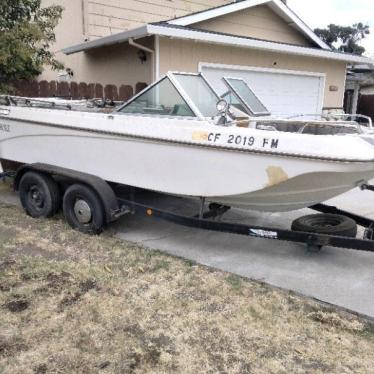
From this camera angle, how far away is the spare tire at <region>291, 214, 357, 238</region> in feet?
15.2

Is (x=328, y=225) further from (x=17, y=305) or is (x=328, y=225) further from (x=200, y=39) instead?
(x=200, y=39)

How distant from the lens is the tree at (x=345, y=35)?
5494cm

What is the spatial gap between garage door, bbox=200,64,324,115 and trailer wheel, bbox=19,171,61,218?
19.1 feet

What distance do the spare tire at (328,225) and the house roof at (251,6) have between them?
629 cm

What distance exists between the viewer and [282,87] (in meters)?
12.8

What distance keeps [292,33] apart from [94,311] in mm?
12401

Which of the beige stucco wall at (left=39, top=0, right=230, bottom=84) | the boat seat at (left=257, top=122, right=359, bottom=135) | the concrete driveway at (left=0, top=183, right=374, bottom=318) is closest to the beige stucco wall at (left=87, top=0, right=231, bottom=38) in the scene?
the beige stucco wall at (left=39, top=0, right=230, bottom=84)

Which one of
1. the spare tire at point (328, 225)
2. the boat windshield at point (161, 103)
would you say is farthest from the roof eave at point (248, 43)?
the spare tire at point (328, 225)

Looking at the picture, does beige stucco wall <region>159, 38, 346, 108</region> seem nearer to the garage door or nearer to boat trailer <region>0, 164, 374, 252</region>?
the garage door

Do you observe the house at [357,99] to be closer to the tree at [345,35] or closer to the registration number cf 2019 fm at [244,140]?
the registration number cf 2019 fm at [244,140]

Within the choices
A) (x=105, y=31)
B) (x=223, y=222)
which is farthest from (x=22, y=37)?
(x=223, y=222)

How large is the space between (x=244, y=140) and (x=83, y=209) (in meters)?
2.30

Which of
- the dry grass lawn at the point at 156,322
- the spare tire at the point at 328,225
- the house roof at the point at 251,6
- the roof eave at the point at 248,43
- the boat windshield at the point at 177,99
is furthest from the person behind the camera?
the house roof at the point at 251,6

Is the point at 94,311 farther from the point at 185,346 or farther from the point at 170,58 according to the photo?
the point at 170,58
